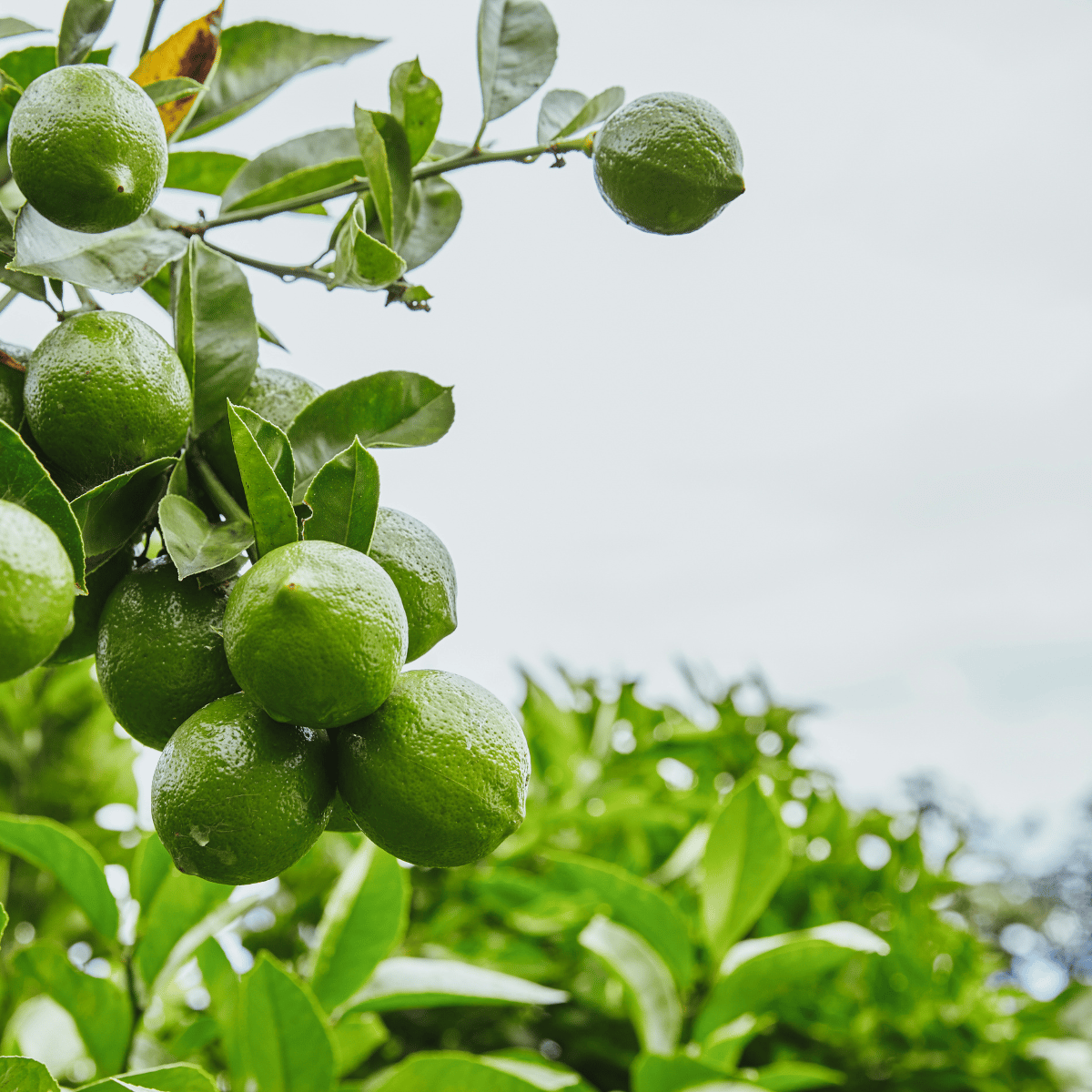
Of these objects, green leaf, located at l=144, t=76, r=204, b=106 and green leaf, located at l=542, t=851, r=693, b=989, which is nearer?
green leaf, located at l=144, t=76, r=204, b=106

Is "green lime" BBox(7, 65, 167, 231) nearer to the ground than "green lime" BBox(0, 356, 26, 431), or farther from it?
farther from it

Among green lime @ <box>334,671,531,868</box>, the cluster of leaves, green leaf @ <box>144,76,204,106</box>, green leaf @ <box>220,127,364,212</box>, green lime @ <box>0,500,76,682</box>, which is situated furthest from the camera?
the cluster of leaves

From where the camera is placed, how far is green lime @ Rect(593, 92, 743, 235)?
556 millimetres

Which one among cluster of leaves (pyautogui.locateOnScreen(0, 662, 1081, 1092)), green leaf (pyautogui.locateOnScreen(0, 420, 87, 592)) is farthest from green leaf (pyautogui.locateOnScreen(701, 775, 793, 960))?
green leaf (pyautogui.locateOnScreen(0, 420, 87, 592))

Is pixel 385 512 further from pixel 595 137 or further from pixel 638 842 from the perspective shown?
pixel 638 842

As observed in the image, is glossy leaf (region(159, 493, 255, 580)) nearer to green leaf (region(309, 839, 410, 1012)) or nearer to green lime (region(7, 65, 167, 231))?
green lime (region(7, 65, 167, 231))

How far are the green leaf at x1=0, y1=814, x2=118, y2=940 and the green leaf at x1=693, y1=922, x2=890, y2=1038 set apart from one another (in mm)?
560

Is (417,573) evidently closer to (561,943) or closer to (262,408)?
(262,408)

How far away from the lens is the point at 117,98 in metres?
0.48

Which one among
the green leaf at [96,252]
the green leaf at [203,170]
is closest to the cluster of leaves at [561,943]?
the green leaf at [96,252]

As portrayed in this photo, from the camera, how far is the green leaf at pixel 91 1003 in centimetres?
77

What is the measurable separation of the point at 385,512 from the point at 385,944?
45 cm

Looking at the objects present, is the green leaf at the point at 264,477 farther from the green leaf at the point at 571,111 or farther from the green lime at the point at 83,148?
the green leaf at the point at 571,111

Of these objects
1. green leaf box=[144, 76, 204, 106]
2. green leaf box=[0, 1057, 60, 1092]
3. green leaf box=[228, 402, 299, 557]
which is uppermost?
green leaf box=[144, 76, 204, 106]
